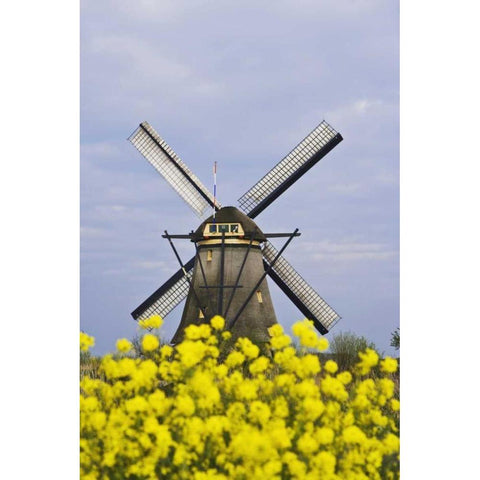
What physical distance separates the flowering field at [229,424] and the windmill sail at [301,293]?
1009 centimetres

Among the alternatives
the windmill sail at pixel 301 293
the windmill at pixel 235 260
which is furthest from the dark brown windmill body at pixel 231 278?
the windmill sail at pixel 301 293

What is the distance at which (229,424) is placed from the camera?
4.88 metres

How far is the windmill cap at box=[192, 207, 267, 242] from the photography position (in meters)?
14.9

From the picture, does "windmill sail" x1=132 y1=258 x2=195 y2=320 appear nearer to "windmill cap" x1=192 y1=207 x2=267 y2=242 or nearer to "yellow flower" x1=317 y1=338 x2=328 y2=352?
"windmill cap" x1=192 y1=207 x2=267 y2=242

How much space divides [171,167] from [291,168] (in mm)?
2827

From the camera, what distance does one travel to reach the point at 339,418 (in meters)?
5.23

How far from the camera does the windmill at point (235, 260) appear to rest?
14258mm

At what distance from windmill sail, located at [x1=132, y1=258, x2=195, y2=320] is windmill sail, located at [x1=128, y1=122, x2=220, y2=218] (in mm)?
1453

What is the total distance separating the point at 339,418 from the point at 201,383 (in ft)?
3.60

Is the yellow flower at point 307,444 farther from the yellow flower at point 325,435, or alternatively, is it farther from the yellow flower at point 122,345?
the yellow flower at point 122,345

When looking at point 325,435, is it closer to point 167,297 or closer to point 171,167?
point 167,297

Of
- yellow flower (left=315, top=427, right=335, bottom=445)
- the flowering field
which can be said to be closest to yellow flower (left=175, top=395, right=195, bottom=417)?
the flowering field
